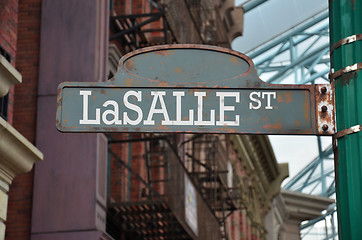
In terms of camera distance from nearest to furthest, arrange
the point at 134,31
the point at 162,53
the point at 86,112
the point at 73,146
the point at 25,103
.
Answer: the point at 86,112
the point at 162,53
the point at 73,146
the point at 25,103
the point at 134,31

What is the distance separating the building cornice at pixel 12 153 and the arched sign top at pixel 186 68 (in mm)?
4727

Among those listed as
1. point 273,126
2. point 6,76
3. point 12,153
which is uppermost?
point 6,76

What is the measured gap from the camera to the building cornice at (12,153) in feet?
33.6

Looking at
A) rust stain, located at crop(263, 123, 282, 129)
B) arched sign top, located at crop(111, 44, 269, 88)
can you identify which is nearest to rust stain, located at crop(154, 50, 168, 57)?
arched sign top, located at crop(111, 44, 269, 88)

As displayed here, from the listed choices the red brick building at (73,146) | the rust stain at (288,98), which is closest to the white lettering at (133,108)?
the rust stain at (288,98)

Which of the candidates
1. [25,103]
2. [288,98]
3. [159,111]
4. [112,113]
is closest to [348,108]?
[288,98]

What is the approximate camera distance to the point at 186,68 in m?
5.53

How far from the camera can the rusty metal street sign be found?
17.6 feet

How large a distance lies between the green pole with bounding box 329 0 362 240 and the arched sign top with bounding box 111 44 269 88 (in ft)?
1.55

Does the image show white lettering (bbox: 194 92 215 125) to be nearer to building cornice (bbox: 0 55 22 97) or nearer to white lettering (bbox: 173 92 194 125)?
white lettering (bbox: 173 92 194 125)

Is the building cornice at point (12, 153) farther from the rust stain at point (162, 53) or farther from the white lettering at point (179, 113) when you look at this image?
the white lettering at point (179, 113)

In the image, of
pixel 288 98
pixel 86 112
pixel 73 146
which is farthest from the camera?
pixel 73 146

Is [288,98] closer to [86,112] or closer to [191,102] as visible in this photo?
[191,102]

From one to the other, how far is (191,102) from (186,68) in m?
0.23
